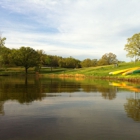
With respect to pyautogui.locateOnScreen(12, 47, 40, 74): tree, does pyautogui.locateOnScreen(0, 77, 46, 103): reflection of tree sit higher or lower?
lower

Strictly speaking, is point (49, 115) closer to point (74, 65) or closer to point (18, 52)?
point (18, 52)

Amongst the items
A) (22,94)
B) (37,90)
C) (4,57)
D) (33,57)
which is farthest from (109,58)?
(22,94)

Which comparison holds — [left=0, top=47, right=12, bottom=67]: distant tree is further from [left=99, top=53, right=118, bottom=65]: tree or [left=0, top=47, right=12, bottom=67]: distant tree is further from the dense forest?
[left=99, top=53, right=118, bottom=65]: tree

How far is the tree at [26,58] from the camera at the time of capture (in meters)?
92.8

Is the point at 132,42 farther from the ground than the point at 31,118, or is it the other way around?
the point at 132,42

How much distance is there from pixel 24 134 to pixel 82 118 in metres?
3.76

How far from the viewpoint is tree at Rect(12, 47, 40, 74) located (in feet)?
305

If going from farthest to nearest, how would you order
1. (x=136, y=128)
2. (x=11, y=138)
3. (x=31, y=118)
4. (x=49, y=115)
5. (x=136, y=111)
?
1. (x=136, y=111)
2. (x=49, y=115)
3. (x=31, y=118)
4. (x=136, y=128)
5. (x=11, y=138)

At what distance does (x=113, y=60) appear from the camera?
14888 cm

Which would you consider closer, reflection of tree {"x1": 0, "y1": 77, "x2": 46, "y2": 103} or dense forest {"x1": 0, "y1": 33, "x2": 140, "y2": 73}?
reflection of tree {"x1": 0, "y1": 77, "x2": 46, "y2": 103}

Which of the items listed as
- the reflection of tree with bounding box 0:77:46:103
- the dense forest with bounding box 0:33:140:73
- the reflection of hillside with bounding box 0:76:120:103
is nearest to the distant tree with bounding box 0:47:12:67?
the dense forest with bounding box 0:33:140:73

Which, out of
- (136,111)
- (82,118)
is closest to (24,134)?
(82,118)

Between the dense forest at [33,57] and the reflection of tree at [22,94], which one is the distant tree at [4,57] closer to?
the dense forest at [33,57]

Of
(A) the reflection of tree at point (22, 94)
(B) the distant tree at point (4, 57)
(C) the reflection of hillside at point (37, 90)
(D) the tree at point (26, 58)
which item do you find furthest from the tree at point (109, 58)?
(A) the reflection of tree at point (22, 94)
